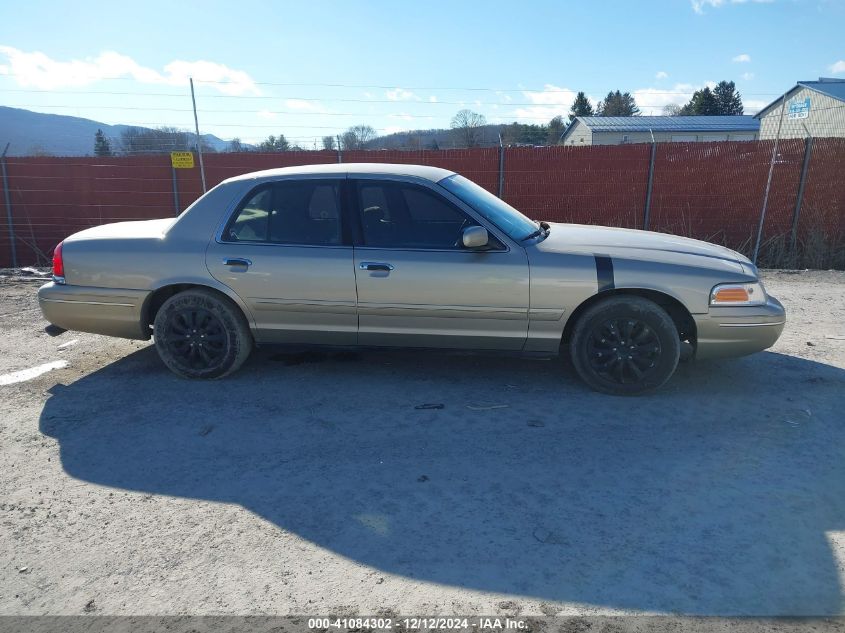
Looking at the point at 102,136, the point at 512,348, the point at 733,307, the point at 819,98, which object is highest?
the point at 819,98

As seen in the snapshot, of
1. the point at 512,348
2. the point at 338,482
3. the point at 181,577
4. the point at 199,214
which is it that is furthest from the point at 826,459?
the point at 199,214

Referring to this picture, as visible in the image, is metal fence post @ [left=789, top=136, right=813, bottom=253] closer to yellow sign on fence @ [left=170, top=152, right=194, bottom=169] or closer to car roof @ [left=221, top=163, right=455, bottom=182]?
car roof @ [left=221, top=163, right=455, bottom=182]

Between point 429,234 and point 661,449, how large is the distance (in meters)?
2.15

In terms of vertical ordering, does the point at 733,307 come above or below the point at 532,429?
above

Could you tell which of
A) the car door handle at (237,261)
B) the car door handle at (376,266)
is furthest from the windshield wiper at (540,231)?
the car door handle at (237,261)

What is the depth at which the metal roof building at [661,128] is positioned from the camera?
41.9m

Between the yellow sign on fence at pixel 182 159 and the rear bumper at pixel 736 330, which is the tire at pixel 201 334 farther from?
the yellow sign on fence at pixel 182 159

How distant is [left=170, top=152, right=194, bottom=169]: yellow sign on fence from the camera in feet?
36.2

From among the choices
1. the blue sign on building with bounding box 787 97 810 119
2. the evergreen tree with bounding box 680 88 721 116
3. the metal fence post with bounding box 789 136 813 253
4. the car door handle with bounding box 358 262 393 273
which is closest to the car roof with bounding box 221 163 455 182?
the car door handle with bounding box 358 262 393 273

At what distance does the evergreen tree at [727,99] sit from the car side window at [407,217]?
218ft

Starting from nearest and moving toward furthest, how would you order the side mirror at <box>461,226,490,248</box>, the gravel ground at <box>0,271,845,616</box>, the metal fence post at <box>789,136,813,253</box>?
the gravel ground at <box>0,271,845,616</box>
the side mirror at <box>461,226,490,248</box>
the metal fence post at <box>789,136,813,253</box>

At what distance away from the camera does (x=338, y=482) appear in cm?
343

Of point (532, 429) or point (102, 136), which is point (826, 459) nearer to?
point (532, 429)

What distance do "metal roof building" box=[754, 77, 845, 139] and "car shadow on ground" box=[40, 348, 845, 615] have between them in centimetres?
2761
